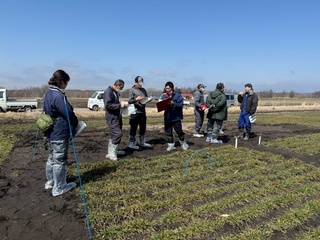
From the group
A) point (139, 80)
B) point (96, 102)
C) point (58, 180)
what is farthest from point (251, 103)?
point (96, 102)

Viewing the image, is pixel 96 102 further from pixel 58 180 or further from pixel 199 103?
pixel 58 180

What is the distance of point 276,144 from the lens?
33.9 ft

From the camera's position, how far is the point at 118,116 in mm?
7504

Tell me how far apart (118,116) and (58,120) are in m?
2.51

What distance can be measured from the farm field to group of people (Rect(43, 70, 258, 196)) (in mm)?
497

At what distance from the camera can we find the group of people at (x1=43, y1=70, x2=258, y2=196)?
5090 millimetres

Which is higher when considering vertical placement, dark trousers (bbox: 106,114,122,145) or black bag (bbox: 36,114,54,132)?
black bag (bbox: 36,114,54,132)

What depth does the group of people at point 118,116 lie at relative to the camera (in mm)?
5090

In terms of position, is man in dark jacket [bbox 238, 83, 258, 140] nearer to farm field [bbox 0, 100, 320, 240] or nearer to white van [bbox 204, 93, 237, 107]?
farm field [bbox 0, 100, 320, 240]

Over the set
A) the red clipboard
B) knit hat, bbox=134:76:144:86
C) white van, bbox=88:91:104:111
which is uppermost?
knit hat, bbox=134:76:144:86

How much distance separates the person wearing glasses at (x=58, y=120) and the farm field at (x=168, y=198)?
433mm

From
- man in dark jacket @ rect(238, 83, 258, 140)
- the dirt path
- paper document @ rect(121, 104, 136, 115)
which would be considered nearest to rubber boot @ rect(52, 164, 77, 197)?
the dirt path

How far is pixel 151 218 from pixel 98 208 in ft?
3.02

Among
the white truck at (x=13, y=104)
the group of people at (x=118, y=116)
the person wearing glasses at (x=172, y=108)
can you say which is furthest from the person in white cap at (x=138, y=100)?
the white truck at (x=13, y=104)
